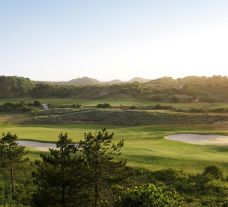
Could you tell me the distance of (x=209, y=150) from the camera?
49.3m

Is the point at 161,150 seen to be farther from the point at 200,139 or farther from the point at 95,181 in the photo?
the point at 95,181

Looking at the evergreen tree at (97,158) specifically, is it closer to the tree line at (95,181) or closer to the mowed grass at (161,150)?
the tree line at (95,181)

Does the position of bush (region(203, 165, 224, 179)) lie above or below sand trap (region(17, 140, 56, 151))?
below

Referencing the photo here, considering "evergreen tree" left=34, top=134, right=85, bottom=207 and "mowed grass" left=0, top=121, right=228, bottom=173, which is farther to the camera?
"mowed grass" left=0, top=121, right=228, bottom=173

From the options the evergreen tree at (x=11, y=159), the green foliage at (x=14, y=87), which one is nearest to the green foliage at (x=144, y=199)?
the evergreen tree at (x=11, y=159)

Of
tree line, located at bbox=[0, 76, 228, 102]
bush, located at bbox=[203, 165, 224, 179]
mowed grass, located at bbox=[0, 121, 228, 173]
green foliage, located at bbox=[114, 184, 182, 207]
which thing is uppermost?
tree line, located at bbox=[0, 76, 228, 102]

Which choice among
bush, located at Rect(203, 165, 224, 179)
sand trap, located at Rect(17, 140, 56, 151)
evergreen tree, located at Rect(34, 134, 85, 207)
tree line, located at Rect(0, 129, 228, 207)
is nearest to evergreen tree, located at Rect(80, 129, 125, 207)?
tree line, located at Rect(0, 129, 228, 207)

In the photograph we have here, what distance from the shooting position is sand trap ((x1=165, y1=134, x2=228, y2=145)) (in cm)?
5488

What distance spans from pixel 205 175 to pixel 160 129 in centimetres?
3300

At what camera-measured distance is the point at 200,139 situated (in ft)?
192

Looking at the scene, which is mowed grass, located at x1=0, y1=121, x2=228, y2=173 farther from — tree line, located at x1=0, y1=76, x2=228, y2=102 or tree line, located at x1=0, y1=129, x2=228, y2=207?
tree line, located at x1=0, y1=76, x2=228, y2=102

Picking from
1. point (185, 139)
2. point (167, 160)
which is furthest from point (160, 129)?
point (167, 160)

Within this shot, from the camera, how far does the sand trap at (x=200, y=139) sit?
180 ft

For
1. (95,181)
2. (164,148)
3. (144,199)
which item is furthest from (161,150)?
(144,199)
